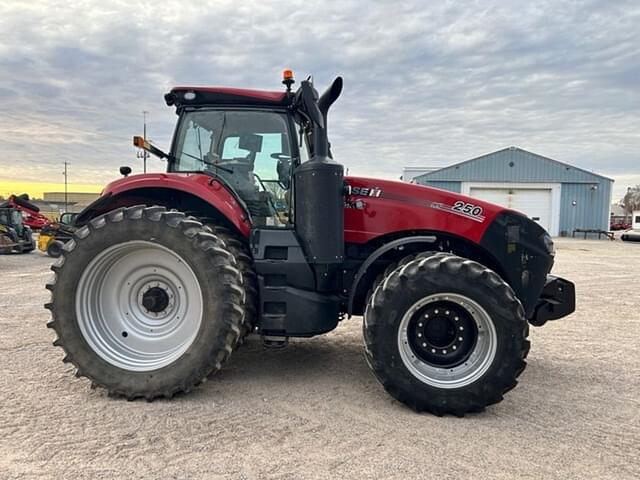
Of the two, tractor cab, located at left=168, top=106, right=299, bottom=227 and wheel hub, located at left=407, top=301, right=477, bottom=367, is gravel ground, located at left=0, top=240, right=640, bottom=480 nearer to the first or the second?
wheel hub, located at left=407, top=301, right=477, bottom=367

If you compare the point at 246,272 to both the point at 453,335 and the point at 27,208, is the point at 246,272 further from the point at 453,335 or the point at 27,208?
the point at 27,208

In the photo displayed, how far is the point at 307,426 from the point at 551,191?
28629mm

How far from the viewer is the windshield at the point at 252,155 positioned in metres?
4.27

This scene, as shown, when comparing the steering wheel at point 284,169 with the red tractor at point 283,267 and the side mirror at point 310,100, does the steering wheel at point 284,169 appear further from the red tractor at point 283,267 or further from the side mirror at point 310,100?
the side mirror at point 310,100

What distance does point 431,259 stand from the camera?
3.64 meters

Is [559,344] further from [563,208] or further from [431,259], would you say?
[563,208]

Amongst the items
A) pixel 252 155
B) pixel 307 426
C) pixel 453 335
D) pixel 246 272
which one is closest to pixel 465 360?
pixel 453 335

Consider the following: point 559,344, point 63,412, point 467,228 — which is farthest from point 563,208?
point 63,412

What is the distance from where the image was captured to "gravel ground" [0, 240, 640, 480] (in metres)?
2.80

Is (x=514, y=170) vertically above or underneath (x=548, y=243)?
above

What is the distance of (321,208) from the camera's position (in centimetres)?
395

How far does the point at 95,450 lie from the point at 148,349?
1092 millimetres

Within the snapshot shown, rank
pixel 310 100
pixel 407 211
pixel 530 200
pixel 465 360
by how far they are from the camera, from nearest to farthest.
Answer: pixel 465 360 < pixel 310 100 < pixel 407 211 < pixel 530 200

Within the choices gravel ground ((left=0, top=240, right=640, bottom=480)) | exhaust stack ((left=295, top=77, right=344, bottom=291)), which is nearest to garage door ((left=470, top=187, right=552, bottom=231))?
gravel ground ((left=0, top=240, right=640, bottom=480))
